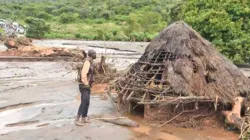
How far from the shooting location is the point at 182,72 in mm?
12195

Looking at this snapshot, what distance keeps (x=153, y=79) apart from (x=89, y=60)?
2236mm

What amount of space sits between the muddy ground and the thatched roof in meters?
1.08

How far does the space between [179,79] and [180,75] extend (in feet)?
0.77

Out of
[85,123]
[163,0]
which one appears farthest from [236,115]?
[163,0]

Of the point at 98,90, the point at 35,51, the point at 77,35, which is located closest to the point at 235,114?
the point at 98,90

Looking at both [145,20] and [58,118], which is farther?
[145,20]

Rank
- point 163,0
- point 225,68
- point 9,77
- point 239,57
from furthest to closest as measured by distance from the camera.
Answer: point 163,0 → point 239,57 → point 9,77 → point 225,68

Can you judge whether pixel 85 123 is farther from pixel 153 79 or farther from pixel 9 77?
pixel 9 77

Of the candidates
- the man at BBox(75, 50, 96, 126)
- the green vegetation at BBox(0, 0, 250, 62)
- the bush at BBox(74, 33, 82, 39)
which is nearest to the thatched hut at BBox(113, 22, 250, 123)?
A: the man at BBox(75, 50, 96, 126)

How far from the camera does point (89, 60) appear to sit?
11.3 m

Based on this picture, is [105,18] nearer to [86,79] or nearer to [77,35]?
[77,35]

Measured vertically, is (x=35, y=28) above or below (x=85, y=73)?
above

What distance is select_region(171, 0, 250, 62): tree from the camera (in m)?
23.8

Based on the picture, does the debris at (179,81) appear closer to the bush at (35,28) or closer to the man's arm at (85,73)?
the man's arm at (85,73)
